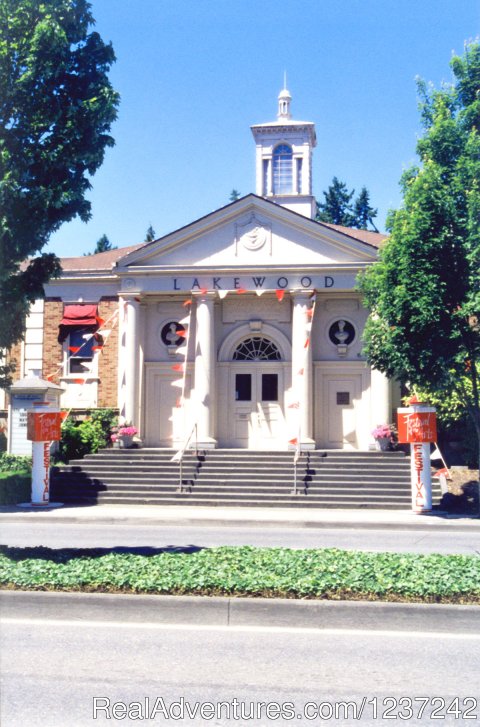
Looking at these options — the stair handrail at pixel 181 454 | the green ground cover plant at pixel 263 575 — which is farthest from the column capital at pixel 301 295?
the green ground cover plant at pixel 263 575

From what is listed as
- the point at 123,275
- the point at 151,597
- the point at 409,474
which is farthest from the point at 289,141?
the point at 151,597

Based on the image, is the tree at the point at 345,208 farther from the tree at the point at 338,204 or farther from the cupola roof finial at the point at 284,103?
the cupola roof finial at the point at 284,103

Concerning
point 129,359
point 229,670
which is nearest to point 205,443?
point 129,359

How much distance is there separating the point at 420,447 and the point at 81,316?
1205 centimetres

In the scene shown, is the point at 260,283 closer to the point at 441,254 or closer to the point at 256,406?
the point at 256,406

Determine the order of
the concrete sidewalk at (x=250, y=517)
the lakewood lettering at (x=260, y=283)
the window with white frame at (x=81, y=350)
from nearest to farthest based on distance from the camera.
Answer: the concrete sidewalk at (x=250, y=517), the lakewood lettering at (x=260, y=283), the window with white frame at (x=81, y=350)

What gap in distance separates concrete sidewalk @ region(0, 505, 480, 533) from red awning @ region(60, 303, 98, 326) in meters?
7.48

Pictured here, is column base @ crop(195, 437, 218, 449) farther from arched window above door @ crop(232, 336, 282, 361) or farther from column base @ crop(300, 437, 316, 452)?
arched window above door @ crop(232, 336, 282, 361)

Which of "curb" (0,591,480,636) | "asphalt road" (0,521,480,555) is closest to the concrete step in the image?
"asphalt road" (0,521,480,555)

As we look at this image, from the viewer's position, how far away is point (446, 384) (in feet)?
58.7

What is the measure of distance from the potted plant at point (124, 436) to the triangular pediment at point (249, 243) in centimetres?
485

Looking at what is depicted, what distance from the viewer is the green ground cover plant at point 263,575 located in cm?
707

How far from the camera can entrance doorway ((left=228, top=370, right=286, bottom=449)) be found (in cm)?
2462

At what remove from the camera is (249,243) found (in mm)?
24234
